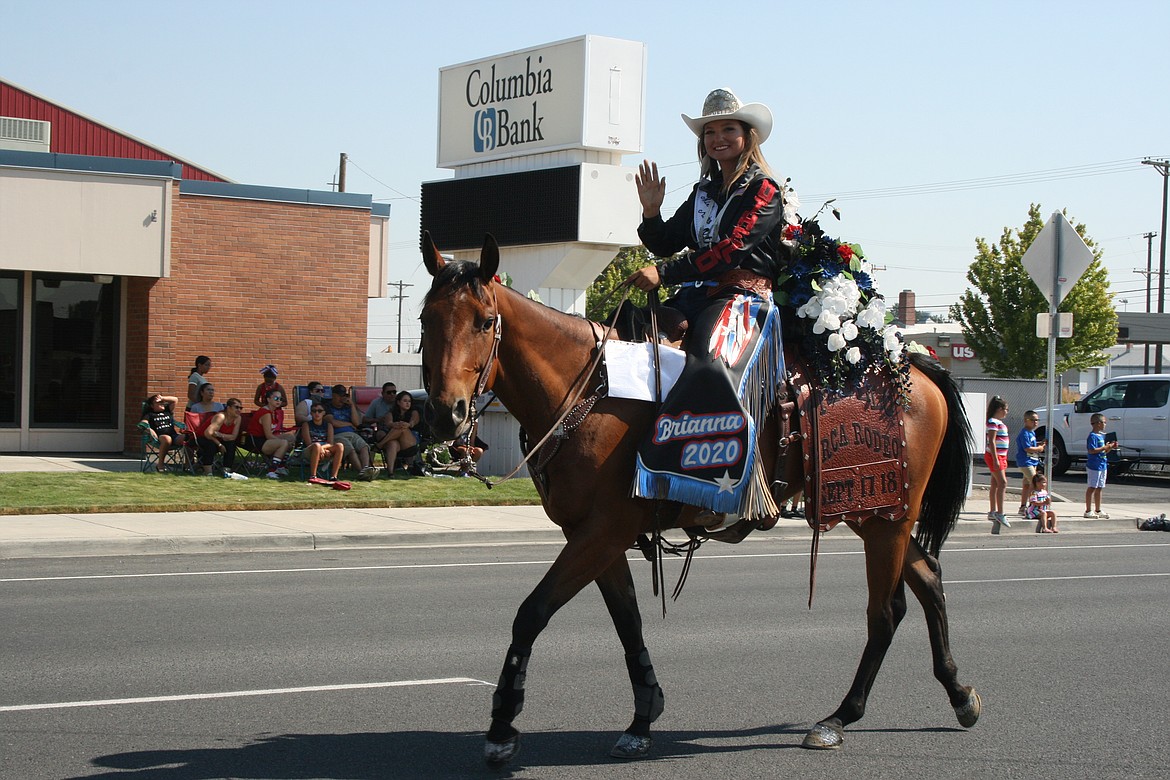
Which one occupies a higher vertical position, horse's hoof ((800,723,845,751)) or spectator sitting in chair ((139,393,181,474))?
spectator sitting in chair ((139,393,181,474))

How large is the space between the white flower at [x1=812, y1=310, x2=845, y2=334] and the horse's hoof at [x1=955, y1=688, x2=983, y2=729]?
1.83 meters

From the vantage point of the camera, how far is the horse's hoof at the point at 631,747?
5547mm

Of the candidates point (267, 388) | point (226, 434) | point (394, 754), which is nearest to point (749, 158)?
point (394, 754)

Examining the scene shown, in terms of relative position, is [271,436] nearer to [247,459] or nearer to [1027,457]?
[247,459]

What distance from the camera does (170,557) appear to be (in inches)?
491

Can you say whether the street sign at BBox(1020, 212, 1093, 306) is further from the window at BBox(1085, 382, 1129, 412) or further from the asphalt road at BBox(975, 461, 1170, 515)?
the window at BBox(1085, 382, 1129, 412)

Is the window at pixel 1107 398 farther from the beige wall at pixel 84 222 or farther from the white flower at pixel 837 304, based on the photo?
the white flower at pixel 837 304

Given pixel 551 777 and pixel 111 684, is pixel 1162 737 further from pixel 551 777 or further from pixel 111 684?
pixel 111 684

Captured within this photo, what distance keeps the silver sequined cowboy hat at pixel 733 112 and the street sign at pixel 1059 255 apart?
43.1ft

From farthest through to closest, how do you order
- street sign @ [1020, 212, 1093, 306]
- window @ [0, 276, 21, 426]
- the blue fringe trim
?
window @ [0, 276, 21, 426] < street sign @ [1020, 212, 1093, 306] < the blue fringe trim

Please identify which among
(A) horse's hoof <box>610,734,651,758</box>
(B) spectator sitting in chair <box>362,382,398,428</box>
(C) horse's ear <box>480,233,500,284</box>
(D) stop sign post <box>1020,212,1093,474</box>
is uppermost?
(D) stop sign post <box>1020,212,1093,474</box>

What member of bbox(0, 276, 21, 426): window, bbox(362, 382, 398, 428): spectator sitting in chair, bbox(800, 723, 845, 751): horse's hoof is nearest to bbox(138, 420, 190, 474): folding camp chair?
bbox(362, 382, 398, 428): spectator sitting in chair

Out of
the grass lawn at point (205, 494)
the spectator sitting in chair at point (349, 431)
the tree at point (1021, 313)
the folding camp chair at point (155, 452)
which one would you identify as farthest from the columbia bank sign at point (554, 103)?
the tree at point (1021, 313)

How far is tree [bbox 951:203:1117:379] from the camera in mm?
41594
